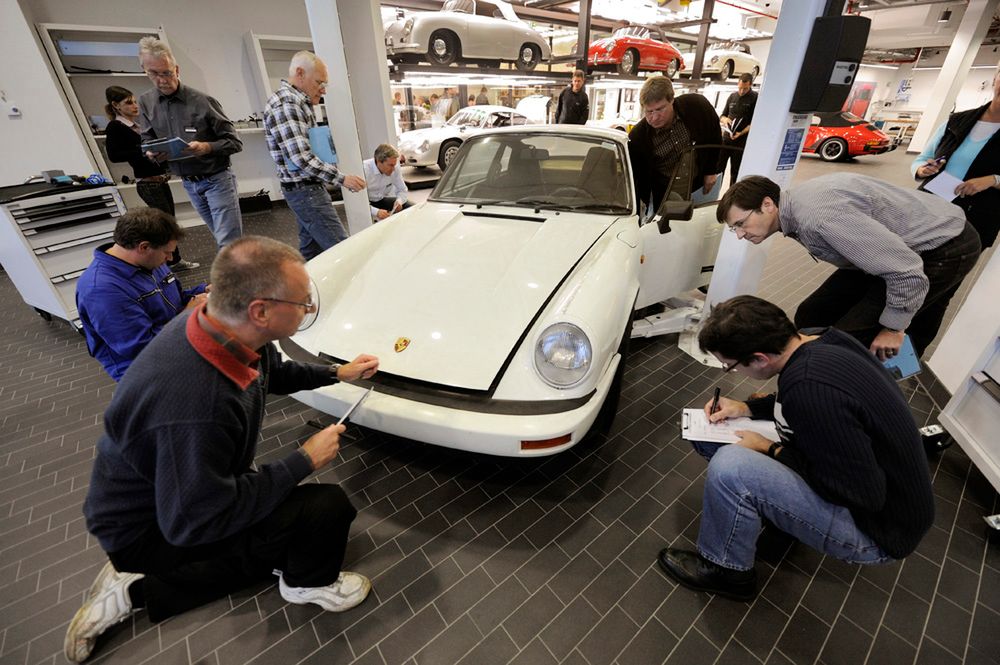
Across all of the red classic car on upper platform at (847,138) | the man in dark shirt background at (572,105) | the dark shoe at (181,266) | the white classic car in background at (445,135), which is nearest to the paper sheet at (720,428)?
the dark shoe at (181,266)

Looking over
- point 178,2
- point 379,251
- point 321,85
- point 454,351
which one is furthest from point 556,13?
point 454,351

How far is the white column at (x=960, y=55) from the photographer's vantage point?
10.6 meters

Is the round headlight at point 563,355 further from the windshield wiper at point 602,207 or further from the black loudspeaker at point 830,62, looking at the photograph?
the black loudspeaker at point 830,62

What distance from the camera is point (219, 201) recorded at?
3.55 metres

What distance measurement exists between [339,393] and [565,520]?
44.5 inches

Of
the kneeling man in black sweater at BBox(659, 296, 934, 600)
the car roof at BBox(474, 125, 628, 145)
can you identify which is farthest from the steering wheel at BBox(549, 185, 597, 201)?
the kneeling man in black sweater at BBox(659, 296, 934, 600)

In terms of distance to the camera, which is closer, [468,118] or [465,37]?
[465,37]

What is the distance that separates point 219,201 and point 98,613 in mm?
3131

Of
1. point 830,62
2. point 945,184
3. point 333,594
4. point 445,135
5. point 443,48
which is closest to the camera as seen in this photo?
point 333,594

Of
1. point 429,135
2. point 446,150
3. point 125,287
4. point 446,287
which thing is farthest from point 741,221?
point 429,135

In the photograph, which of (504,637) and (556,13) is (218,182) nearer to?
(504,637)

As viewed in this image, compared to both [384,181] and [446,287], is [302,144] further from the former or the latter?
[446,287]

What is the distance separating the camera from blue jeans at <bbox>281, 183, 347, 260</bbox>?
335 cm

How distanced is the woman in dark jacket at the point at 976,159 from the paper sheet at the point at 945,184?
0.08ft
